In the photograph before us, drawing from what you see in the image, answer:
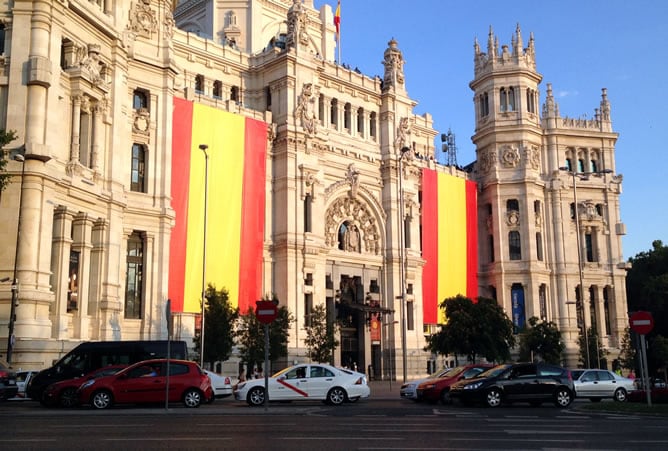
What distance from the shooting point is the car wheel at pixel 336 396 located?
88.9ft

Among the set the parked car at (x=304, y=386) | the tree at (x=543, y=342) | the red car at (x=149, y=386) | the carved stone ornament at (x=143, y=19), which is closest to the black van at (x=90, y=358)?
the red car at (x=149, y=386)

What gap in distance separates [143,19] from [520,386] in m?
33.6

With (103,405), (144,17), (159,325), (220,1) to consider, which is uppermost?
(220,1)

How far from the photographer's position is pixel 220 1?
6669cm

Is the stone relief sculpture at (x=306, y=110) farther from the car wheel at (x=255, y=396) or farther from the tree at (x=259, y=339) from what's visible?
the car wheel at (x=255, y=396)

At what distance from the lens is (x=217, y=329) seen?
43.5m

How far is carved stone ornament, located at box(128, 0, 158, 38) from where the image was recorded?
151ft

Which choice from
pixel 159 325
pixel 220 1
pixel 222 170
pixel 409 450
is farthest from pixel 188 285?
pixel 409 450

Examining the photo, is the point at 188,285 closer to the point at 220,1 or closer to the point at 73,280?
Answer: the point at 73,280

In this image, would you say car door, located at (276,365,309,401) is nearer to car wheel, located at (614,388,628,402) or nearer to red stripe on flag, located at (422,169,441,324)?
car wheel, located at (614,388,628,402)

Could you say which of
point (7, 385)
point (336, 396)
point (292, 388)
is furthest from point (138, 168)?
point (336, 396)

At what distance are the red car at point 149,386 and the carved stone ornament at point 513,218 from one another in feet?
177

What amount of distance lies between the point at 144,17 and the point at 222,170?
38.1 feet

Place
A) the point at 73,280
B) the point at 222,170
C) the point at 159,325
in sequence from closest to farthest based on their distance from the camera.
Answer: the point at 73,280 < the point at 159,325 < the point at 222,170
